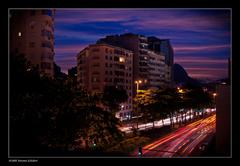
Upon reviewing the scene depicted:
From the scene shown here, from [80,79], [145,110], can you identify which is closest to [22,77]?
[80,79]

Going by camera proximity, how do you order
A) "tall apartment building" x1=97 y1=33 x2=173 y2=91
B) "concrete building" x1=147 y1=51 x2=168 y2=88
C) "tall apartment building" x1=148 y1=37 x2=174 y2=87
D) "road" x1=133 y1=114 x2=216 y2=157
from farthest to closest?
"concrete building" x1=147 y1=51 x2=168 y2=88 < "tall apartment building" x1=97 y1=33 x2=173 y2=91 < "tall apartment building" x1=148 y1=37 x2=174 y2=87 < "road" x1=133 y1=114 x2=216 y2=157

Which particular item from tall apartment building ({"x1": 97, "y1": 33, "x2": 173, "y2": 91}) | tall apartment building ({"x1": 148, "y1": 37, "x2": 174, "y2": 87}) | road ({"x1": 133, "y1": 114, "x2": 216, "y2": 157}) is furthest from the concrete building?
road ({"x1": 133, "y1": 114, "x2": 216, "y2": 157})

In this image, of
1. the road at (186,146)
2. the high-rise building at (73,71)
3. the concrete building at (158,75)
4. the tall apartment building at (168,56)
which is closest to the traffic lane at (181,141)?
the road at (186,146)

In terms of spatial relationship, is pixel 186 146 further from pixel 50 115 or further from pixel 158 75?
pixel 158 75

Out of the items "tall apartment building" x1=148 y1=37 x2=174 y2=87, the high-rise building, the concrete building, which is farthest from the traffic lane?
the high-rise building

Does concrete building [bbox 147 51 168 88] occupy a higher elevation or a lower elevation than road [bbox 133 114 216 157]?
higher

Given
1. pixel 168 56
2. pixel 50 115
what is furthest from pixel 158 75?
pixel 50 115

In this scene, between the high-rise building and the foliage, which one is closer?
the foliage

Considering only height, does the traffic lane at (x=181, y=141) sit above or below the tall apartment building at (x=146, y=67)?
below

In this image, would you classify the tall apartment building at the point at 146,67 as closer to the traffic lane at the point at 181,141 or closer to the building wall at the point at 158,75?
the building wall at the point at 158,75

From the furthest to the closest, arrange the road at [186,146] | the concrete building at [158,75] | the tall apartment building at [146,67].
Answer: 1. the concrete building at [158,75]
2. the tall apartment building at [146,67]
3. the road at [186,146]

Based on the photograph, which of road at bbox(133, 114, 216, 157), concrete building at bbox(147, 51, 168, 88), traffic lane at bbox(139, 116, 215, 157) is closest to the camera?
road at bbox(133, 114, 216, 157)

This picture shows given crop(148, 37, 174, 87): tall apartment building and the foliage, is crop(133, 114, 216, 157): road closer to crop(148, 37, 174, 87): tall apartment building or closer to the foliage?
crop(148, 37, 174, 87): tall apartment building

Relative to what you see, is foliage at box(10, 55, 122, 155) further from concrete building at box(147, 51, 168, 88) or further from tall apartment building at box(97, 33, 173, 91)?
concrete building at box(147, 51, 168, 88)
